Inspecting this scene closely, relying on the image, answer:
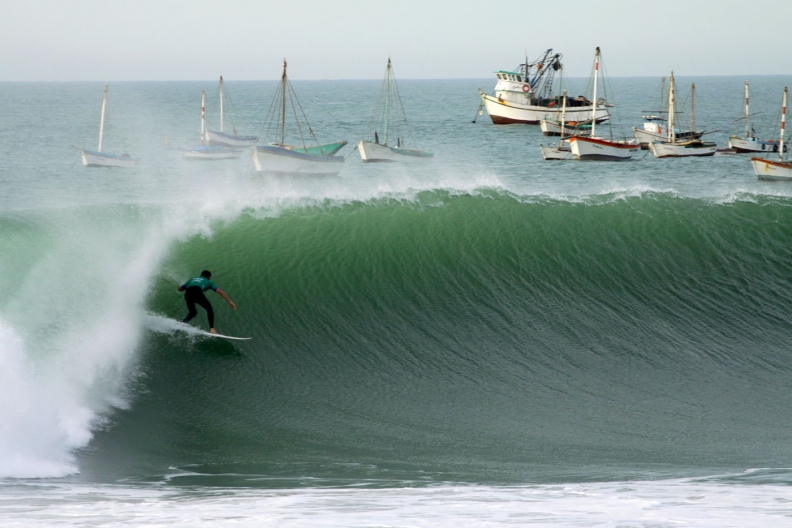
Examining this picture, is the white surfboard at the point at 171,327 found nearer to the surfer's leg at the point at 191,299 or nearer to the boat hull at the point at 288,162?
the surfer's leg at the point at 191,299

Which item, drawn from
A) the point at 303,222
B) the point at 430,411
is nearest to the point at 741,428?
the point at 430,411

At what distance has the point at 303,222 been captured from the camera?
14.7 metres

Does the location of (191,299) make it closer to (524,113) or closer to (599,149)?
(599,149)

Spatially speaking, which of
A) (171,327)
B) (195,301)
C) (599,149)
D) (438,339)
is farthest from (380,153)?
(195,301)

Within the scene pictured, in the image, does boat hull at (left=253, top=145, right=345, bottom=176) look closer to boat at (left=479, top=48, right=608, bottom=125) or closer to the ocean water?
the ocean water

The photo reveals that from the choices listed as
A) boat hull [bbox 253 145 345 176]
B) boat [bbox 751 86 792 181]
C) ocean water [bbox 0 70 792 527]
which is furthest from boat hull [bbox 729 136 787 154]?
ocean water [bbox 0 70 792 527]

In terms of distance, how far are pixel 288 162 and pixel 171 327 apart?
1744cm

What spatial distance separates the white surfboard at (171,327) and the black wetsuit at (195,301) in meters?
0.14

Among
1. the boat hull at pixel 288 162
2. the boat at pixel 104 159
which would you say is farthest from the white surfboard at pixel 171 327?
the boat at pixel 104 159

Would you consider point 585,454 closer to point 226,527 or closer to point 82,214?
point 226,527

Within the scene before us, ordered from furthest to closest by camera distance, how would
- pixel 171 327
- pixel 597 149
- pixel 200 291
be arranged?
pixel 597 149, pixel 171 327, pixel 200 291

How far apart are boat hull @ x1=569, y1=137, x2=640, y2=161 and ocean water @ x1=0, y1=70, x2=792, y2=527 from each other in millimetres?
19106

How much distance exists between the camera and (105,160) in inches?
1469

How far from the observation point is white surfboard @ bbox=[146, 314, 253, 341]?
10.3 metres
